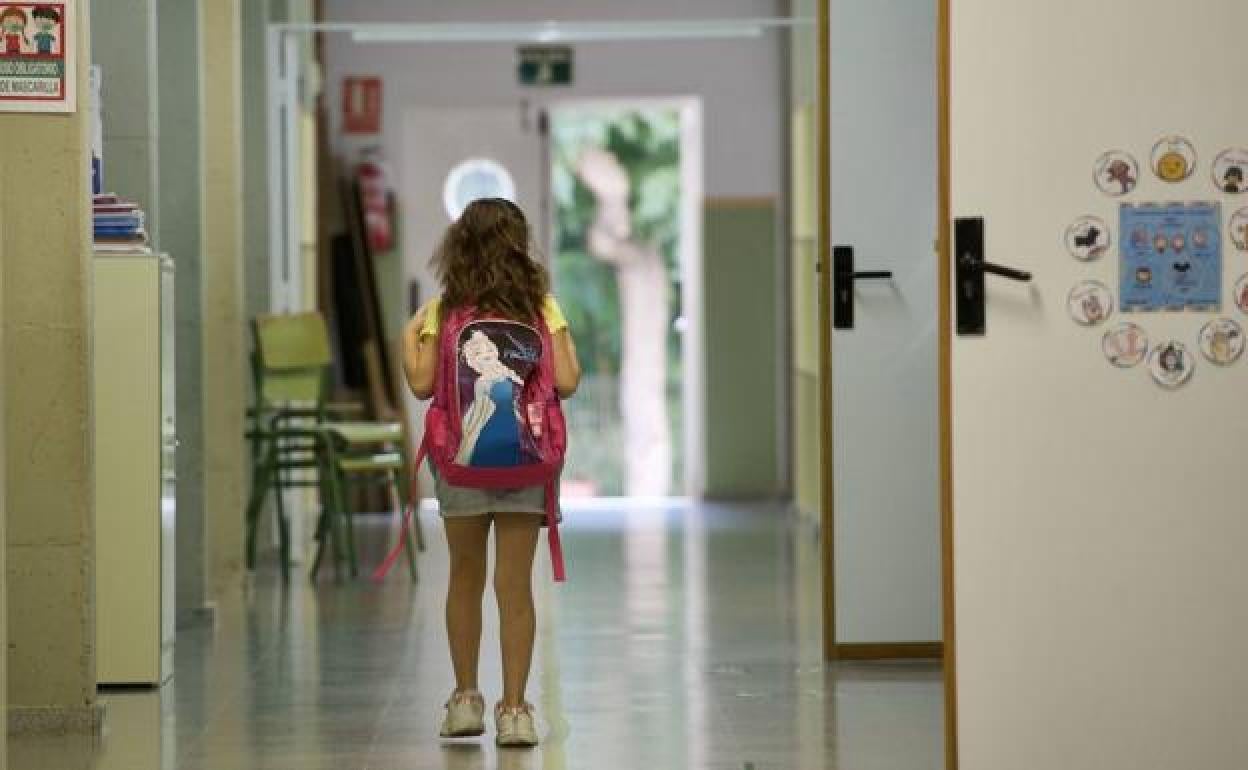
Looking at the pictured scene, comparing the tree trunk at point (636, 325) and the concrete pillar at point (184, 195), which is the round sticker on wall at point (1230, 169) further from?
the tree trunk at point (636, 325)

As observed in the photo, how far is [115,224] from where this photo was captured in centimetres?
656

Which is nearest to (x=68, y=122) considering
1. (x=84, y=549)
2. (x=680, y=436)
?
(x=84, y=549)

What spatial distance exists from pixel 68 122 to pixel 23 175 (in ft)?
0.58

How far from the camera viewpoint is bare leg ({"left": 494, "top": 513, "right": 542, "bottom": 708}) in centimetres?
559

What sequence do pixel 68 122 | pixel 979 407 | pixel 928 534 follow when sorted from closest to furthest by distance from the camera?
1. pixel 979 407
2. pixel 68 122
3. pixel 928 534

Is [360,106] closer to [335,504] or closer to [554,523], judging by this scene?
[335,504]

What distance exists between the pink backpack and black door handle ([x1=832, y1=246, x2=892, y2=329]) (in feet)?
5.39

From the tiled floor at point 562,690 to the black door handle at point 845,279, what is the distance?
3.39 feet

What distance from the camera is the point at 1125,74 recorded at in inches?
186

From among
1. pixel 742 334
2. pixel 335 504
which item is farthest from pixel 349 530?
pixel 742 334

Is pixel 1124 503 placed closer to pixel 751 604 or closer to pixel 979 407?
Answer: pixel 979 407

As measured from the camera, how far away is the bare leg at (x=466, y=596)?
5.64 meters

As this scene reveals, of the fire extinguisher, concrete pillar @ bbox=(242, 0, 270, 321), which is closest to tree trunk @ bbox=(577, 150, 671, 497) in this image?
the fire extinguisher

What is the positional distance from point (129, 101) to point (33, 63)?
1.56 meters
